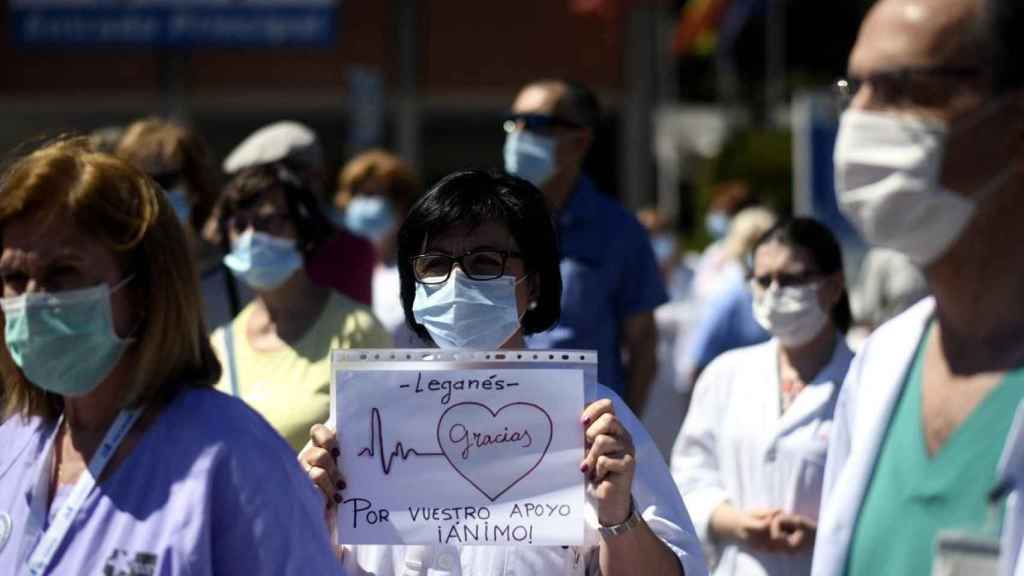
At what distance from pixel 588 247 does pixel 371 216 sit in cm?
261

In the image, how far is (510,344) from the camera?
373cm

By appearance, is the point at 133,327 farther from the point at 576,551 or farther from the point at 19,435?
the point at 576,551

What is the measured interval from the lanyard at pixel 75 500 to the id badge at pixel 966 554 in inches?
53.4

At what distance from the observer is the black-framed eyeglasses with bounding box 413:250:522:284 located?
3683 mm

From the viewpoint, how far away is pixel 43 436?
10.5ft

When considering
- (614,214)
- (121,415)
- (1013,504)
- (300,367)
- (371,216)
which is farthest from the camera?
(371,216)

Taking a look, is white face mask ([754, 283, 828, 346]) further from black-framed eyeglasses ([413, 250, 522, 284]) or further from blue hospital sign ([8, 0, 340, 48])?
blue hospital sign ([8, 0, 340, 48])

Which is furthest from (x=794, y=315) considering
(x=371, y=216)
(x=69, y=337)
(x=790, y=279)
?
(x=371, y=216)

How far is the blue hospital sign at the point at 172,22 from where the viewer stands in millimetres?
18141

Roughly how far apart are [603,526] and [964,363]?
32.6 inches

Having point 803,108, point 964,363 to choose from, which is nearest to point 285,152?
point 964,363

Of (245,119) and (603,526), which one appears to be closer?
(603,526)

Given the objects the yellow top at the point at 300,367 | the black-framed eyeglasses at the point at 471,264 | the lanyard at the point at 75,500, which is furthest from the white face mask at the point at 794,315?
the lanyard at the point at 75,500

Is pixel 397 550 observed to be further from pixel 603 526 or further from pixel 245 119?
pixel 245 119
